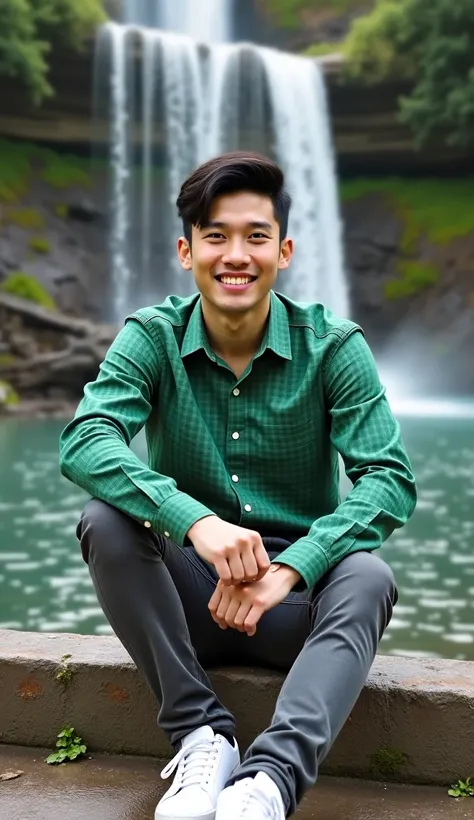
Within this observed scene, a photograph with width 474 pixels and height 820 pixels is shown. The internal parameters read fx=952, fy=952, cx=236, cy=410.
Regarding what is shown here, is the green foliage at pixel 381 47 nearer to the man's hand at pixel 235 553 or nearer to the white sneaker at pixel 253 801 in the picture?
the man's hand at pixel 235 553

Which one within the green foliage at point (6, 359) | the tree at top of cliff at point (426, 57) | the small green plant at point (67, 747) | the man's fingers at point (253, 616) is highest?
the tree at top of cliff at point (426, 57)

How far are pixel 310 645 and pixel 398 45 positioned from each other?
957 inches

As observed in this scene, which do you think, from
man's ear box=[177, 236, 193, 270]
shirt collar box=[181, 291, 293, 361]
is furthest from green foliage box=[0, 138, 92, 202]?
shirt collar box=[181, 291, 293, 361]

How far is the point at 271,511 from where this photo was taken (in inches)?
91.6

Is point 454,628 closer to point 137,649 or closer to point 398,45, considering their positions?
point 137,649

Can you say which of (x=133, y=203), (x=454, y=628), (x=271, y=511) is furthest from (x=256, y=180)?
(x=133, y=203)

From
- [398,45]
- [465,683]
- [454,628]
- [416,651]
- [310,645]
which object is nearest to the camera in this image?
[310,645]

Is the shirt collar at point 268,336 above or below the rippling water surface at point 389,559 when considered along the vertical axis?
above

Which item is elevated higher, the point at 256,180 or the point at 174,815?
the point at 256,180

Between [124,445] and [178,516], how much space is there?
0.24 m

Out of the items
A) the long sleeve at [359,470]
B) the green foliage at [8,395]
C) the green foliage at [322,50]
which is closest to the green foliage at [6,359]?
the green foliage at [8,395]

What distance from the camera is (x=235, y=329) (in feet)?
7.77

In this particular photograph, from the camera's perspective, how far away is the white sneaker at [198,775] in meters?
1.80

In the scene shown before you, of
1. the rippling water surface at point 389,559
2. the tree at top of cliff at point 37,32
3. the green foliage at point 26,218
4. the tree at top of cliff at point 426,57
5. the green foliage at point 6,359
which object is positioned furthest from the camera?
the tree at top of cliff at point 426,57
